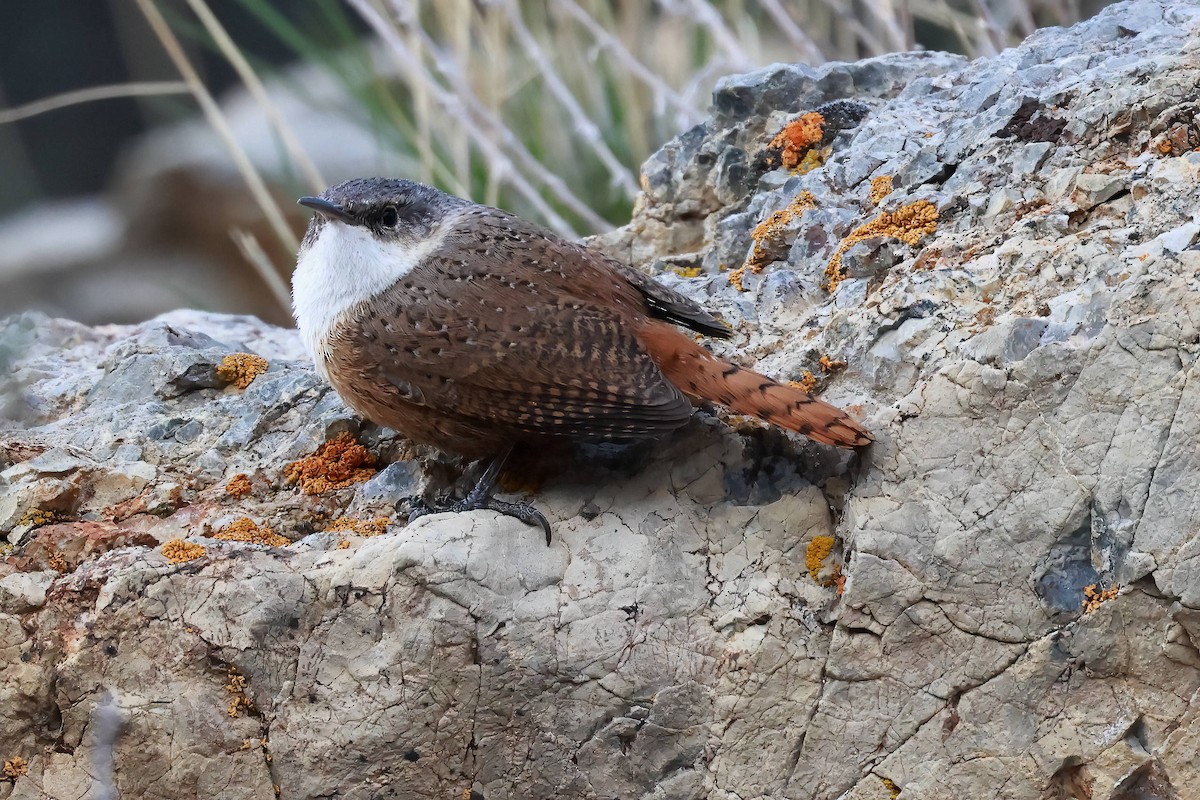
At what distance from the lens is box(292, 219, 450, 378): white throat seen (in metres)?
3.42

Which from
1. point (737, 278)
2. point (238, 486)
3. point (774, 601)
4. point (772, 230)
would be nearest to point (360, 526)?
point (238, 486)

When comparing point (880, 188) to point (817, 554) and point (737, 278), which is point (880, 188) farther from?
point (817, 554)

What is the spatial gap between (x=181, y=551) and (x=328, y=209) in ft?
3.58

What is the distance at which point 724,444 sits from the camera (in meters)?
3.28

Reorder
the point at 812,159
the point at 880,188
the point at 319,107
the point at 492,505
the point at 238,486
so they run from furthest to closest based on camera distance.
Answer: the point at 319,107
the point at 812,159
the point at 880,188
the point at 238,486
the point at 492,505

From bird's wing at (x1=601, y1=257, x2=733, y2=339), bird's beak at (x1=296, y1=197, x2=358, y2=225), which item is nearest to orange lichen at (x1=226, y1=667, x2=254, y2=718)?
bird's beak at (x1=296, y1=197, x2=358, y2=225)

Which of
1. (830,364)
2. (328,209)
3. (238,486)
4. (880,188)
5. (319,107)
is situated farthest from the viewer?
(319,107)

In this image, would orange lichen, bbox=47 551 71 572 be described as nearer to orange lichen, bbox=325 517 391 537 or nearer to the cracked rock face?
the cracked rock face

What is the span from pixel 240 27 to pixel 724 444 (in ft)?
28.6

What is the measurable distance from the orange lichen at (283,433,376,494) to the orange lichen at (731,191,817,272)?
1354 millimetres

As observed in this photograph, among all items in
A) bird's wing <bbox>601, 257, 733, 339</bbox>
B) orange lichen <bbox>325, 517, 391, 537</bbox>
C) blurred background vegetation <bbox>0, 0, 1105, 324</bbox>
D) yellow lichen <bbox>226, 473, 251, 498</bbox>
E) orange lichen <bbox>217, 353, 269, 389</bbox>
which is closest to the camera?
orange lichen <bbox>325, 517, 391, 537</bbox>

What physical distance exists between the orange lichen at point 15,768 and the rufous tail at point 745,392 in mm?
1889

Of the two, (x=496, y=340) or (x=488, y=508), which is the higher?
(x=496, y=340)

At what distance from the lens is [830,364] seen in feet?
10.8
